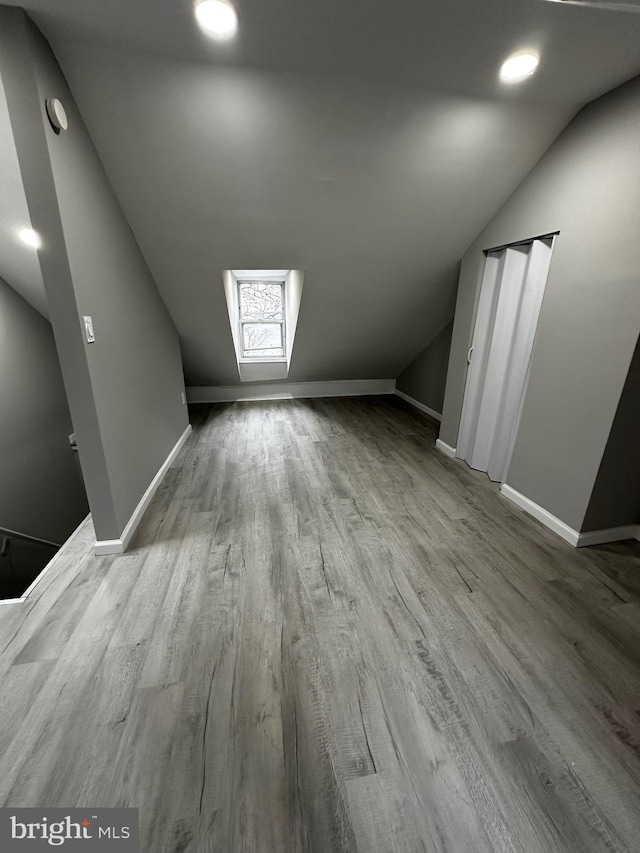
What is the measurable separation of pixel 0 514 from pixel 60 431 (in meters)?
0.97

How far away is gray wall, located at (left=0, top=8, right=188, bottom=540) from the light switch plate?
0.03 metres

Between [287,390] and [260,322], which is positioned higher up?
[260,322]

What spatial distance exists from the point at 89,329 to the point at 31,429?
2173 millimetres

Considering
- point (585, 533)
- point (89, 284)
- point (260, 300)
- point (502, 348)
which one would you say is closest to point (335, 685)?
point (585, 533)

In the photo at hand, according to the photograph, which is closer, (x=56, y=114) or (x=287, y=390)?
(x=56, y=114)

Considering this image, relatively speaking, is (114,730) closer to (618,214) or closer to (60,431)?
(618,214)

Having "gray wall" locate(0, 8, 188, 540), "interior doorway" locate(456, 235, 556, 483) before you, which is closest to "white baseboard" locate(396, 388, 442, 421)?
"interior doorway" locate(456, 235, 556, 483)

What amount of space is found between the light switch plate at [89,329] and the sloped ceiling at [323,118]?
1.05 meters

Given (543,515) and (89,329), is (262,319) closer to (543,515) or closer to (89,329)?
(89,329)

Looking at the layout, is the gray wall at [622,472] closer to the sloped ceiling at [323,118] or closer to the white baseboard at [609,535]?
the white baseboard at [609,535]

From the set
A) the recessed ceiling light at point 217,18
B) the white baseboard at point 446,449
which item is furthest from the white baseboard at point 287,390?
the recessed ceiling light at point 217,18

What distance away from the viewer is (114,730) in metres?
1.15

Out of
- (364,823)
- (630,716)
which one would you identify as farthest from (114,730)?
(630,716)

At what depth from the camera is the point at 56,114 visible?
146cm
